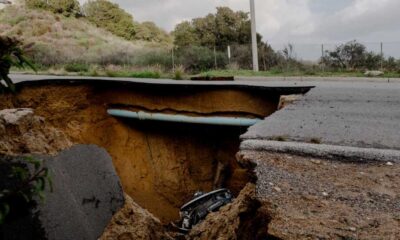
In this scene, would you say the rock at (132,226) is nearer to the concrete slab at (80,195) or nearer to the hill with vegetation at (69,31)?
the concrete slab at (80,195)

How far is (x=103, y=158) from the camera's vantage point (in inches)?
171

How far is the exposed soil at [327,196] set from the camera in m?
2.96

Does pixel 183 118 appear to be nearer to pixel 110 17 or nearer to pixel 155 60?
pixel 155 60

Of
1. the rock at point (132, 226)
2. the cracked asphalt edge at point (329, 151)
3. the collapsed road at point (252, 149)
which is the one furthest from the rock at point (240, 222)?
the cracked asphalt edge at point (329, 151)

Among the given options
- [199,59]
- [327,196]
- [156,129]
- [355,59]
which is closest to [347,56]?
[355,59]

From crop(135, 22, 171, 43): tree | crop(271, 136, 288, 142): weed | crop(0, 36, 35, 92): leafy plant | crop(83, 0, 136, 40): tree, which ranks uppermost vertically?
crop(83, 0, 136, 40): tree

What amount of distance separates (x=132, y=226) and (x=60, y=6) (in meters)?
44.7

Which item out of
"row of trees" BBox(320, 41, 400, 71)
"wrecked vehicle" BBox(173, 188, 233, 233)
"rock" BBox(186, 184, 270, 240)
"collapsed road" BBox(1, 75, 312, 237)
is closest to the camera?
"rock" BBox(186, 184, 270, 240)

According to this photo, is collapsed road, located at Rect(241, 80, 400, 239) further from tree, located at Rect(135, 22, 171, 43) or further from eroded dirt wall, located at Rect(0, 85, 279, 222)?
tree, located at Rect(135, 22, 171, 43)

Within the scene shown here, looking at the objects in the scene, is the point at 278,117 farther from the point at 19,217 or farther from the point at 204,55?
the point at 204,55

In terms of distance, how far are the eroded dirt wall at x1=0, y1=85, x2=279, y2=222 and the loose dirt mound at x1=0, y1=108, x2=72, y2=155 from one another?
5.38 metres

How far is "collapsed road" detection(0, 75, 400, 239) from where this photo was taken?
325cm

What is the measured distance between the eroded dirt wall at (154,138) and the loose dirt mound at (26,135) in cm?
538

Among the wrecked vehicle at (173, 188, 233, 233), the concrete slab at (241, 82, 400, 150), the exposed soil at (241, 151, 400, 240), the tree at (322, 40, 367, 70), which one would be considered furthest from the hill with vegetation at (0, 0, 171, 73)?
the exposed soil at (241, 151, 400, 240)
